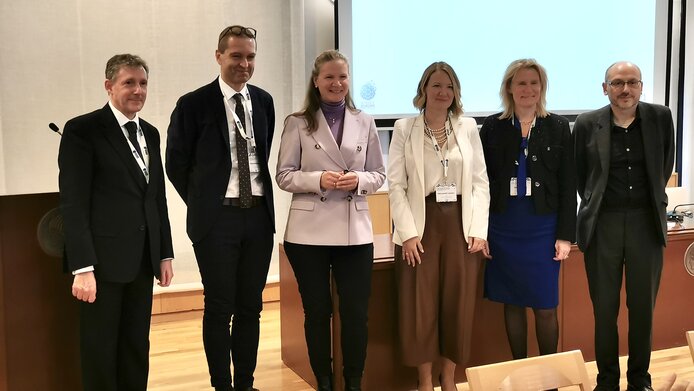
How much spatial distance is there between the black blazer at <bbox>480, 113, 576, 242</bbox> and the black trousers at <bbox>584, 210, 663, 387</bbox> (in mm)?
206

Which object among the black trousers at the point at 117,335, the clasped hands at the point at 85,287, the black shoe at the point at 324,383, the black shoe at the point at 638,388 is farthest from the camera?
the black shoe at the point at 638,388

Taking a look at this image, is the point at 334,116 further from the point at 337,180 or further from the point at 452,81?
the point at 452,81

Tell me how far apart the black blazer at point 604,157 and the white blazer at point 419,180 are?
0.53 m

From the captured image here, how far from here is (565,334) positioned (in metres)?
3.75

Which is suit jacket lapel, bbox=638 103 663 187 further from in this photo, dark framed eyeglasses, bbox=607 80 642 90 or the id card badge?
the id card badge

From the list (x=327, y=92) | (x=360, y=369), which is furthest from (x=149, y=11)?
(x=360, y=369)

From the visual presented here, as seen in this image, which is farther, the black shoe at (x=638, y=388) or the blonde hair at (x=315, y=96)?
the black shoe at (x=638, y=388)

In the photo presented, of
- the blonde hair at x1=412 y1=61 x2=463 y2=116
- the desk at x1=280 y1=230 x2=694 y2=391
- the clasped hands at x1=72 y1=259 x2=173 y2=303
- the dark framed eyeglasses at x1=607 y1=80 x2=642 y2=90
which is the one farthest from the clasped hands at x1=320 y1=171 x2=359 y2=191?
the dark framed eyeglasses at x1=607 y1=80 x2=642 y2=90

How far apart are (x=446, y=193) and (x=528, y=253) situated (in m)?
0.51

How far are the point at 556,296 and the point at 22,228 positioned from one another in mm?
2354

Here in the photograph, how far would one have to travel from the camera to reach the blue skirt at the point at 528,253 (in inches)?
121

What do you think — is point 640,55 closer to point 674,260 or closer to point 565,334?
point 674,260

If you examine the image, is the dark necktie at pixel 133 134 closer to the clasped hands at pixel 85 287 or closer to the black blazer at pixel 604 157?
the clasped hands at pixel 85 287

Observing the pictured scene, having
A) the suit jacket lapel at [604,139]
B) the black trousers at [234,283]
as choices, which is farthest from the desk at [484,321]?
the suit jacket lapel at [604,139]
